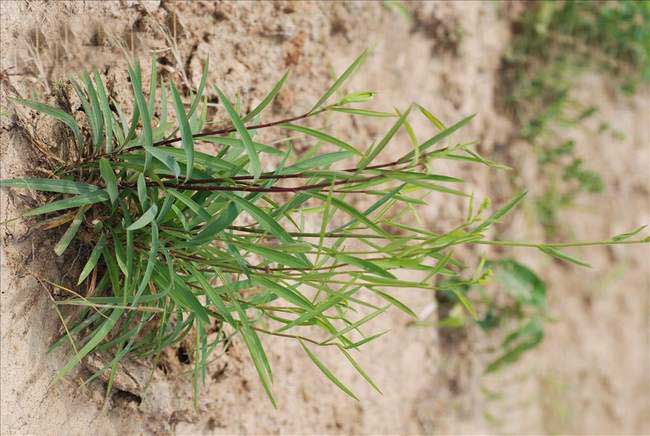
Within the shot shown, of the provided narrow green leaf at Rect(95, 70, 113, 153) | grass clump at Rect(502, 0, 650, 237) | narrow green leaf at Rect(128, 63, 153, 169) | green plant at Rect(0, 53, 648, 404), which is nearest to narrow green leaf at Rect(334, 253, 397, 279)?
green plant at Rect(0, 53, 648, 404)

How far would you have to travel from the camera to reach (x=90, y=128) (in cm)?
152

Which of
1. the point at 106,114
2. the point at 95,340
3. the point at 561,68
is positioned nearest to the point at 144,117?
the point at 106,114

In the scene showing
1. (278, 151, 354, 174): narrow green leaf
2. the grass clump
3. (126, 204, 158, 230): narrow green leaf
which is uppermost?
the grass clump

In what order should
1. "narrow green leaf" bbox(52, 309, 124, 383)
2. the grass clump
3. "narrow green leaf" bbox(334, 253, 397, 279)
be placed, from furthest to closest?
1. the grass clump
2. "narrow green leaf" bbox(52, 309, 124, 383)
3. "narrow green leaf" bbox(334, 253, 397, 279)

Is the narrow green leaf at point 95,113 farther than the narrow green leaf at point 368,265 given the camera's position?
Yes

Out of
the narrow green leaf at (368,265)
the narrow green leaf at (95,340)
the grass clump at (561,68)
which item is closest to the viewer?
the narrow green leaf at (368,265)

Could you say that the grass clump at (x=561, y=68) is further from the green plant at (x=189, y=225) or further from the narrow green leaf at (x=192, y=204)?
the narrow green leaf at (x=192, y=204)

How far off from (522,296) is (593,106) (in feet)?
2.94

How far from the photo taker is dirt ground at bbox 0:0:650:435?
1.45m

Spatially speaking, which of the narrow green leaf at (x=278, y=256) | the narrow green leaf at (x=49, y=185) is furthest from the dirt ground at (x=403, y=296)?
the narrow green leaf at (x=278, y=256)

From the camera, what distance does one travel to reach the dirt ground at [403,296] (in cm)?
145

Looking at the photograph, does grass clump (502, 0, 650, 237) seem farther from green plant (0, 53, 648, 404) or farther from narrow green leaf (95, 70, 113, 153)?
narrow green leaf (95, 70, 113, 153)

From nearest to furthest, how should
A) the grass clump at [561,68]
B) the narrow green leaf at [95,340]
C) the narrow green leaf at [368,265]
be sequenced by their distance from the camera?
the narrow green leaf at [368,265], the narrow green leaf at [95,340], the grass clump at [561,68]

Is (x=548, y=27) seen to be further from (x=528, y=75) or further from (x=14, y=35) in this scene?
(x=14, y=35)
